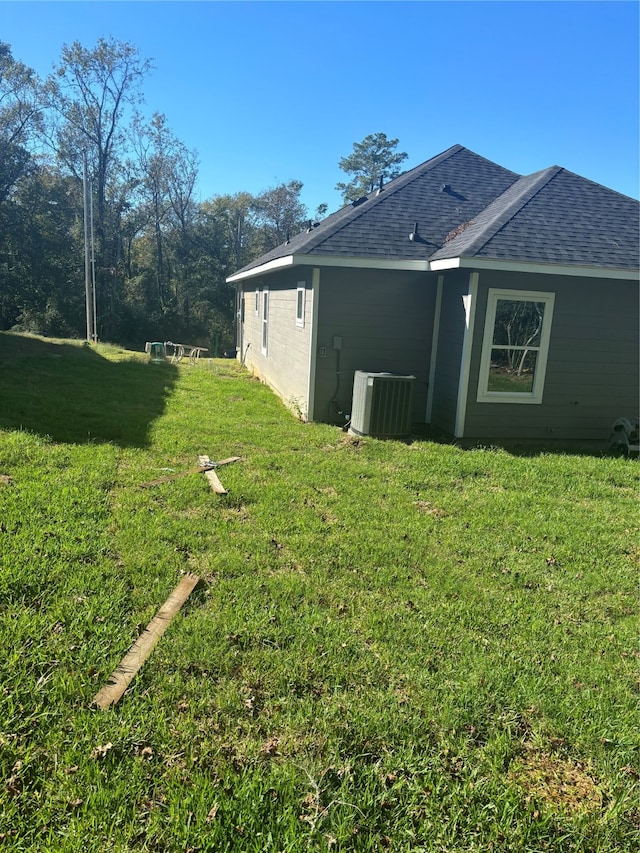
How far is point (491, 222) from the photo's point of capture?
27.8 feet

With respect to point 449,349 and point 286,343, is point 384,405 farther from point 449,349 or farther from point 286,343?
point 286,343

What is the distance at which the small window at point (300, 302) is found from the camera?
9.66 meters

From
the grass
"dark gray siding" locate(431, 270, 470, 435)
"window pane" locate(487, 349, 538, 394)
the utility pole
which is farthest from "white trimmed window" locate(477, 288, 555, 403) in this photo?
the utility pole

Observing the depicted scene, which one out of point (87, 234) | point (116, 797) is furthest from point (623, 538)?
point (87, 234)

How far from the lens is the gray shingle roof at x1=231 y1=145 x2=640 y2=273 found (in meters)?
7.94

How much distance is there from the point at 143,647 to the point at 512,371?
685cm

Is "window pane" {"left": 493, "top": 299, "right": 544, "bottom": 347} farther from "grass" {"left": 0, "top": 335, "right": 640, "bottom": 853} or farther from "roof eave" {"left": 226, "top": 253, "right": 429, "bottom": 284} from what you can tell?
"grass" {"left": 0, "top": 335, "right": 640, "bottom": 853}

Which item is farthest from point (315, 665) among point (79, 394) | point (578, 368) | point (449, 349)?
point (79, 394)

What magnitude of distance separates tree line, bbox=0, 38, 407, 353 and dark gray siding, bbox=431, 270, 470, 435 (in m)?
22.4

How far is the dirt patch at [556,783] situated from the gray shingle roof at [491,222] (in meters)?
6.34

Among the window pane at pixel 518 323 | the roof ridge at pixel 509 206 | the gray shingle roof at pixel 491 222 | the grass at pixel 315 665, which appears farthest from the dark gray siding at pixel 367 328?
the grass at pixel 315 665

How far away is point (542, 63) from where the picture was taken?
8.84 meters

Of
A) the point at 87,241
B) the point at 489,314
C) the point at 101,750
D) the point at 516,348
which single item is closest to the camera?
the point at 101,750

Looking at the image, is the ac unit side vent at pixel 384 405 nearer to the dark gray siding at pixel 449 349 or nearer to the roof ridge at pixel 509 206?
the dark gray siding at pixel 449 349
